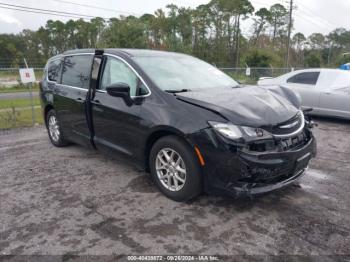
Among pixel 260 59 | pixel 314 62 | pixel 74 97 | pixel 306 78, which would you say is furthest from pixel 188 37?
pixel 74 97

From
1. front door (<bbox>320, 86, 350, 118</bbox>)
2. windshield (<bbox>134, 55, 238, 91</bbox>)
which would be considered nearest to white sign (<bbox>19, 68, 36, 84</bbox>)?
windshield (<bbox>134, 55, 238, 91</bbox>)

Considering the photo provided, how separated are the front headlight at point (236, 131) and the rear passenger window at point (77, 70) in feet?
7.96

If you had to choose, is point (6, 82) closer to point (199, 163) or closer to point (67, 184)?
point (67, 184)

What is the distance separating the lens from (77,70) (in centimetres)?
482

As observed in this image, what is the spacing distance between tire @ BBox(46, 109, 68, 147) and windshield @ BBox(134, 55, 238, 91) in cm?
240

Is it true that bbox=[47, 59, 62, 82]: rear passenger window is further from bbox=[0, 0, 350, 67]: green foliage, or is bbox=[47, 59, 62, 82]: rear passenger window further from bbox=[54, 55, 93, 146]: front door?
bbox=[0, 0, 350, 67]: green foliage

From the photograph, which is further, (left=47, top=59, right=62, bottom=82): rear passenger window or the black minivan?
(left=47, top=59, right=62, bottom=82): rear passenger window

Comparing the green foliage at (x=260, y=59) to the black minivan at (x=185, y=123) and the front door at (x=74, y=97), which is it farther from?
the front door at (x=74, y=97)

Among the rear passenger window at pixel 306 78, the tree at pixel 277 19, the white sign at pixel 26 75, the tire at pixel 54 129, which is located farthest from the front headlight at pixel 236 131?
the tree at pixel 277 19

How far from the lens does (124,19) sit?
3259cm

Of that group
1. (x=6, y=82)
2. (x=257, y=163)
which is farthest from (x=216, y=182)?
(x=6, y=82)

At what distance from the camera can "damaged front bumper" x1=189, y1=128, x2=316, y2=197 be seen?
2.87 metres

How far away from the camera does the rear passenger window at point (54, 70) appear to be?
5.36 metres

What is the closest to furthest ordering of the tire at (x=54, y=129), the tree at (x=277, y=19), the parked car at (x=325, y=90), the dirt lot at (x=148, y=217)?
the dirt lot at (x=148, y=217)
the tire at (x=54, y=129)
the parked car at (x=325, y=90)
the tree at (x=277, y=19)
